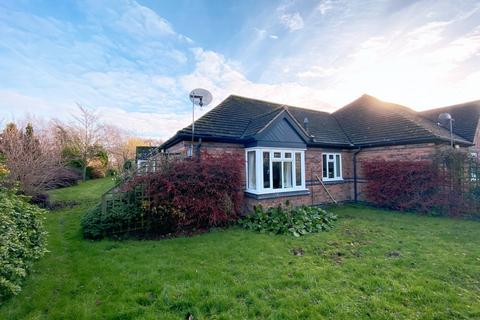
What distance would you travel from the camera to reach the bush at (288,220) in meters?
7.09

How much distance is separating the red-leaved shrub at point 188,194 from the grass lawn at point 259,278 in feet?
2.81

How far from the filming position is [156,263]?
4.73 metres

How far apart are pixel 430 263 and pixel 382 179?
290 inches

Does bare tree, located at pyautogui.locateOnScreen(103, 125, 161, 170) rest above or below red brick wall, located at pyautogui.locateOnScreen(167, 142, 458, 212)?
above

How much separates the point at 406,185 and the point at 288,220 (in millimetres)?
6822

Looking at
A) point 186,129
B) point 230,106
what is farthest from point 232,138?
point 230,106

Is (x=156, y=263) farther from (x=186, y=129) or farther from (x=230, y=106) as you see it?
(x=230, y=106)

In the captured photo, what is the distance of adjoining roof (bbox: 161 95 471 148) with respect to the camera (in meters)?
9.38

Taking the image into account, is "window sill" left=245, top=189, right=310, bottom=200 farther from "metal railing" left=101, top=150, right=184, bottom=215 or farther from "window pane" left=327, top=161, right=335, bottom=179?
"metal railing" left=101, top=150, right=184, bottom=215

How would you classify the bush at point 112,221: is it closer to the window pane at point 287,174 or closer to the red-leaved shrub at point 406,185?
the window pane at point 287,174

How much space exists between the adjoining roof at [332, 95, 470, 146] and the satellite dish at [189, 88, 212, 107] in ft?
30.5

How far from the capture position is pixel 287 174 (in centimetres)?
981

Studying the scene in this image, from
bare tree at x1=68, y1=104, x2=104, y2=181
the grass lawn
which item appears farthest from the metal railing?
bare tree at x1=68, y1=104, x2=104, y2=181

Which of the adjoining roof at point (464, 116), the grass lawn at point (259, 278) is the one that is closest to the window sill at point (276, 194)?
the grass lawn at point (259, 278)
